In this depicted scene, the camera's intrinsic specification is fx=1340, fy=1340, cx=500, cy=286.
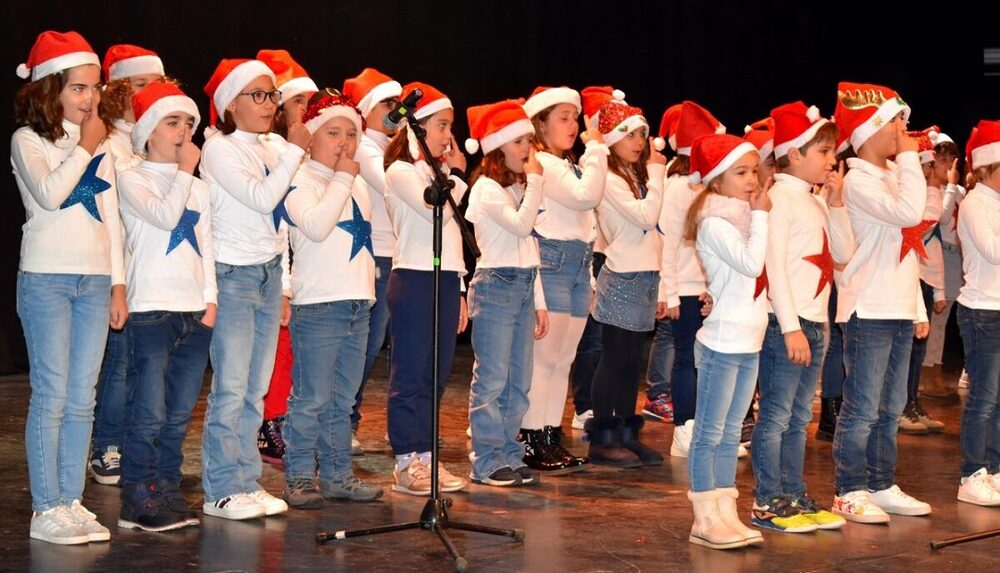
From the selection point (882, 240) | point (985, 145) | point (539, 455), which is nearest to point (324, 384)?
point (539, 455)

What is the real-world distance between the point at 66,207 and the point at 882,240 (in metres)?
2.77

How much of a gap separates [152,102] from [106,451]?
1455mm

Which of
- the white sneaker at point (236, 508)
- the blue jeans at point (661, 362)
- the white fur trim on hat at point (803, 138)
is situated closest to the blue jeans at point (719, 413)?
the white fur trim on hat at point (803, 138)

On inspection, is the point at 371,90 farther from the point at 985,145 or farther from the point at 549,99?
the point at 985,145

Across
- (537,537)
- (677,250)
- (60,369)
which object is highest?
Answer: (677,250)

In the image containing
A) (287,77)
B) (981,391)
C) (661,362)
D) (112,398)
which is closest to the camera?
(112,398)

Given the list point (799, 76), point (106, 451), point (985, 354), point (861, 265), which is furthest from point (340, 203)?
point (799, 76)

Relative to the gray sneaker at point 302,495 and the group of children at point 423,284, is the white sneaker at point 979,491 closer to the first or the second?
the group of children at point 423,284

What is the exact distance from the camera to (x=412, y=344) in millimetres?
5000

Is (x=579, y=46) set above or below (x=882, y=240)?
above

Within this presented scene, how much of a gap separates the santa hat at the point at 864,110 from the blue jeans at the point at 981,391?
815 mm

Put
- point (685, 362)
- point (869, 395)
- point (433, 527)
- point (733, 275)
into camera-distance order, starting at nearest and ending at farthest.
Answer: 1. point (433, 527)
2. point (733, 275)
3. point (869, 395)
4. point (685, 362)

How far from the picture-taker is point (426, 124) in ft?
16.5

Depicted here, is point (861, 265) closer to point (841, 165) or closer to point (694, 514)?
point (841, 165)
